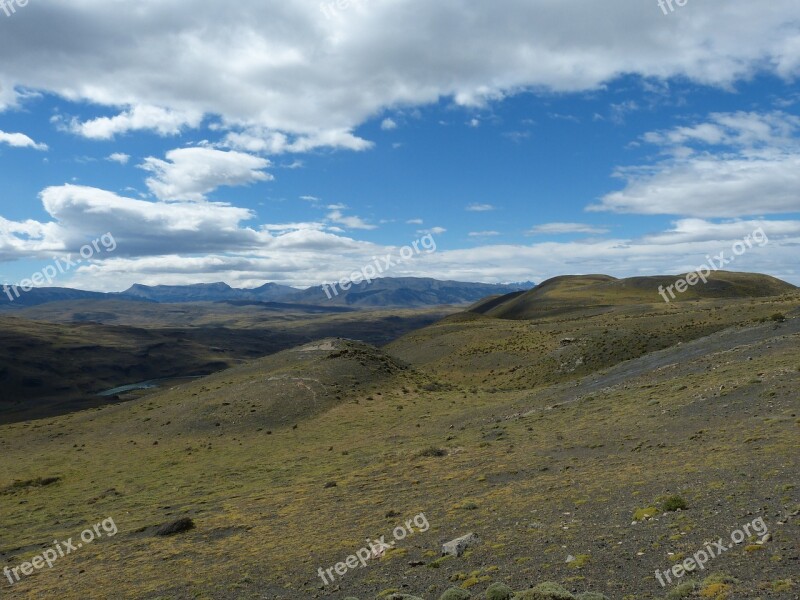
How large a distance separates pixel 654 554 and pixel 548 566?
9.32 ft

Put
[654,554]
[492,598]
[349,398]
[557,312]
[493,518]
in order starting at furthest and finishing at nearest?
[557,312]
[349,398]
[493,518]
[654,554]
[492,598]

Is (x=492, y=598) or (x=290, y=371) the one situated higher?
(x=290, y=371)

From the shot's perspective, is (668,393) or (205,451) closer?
(668,393)

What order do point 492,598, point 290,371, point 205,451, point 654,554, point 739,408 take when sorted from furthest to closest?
point 290,371, point 205,451, point 739,408, point 654,554, point 492,598

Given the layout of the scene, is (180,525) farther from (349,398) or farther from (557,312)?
(557,312)

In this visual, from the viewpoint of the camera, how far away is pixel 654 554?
551 inches

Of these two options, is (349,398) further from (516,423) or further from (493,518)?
(493,518)

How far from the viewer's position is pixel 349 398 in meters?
62.1

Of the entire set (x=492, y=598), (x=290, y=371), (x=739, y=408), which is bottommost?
(x=739, y=408)

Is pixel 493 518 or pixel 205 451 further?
pixel 205 451

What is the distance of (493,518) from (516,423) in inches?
819

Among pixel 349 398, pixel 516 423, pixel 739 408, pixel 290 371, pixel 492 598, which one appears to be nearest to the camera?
pixel 492 598

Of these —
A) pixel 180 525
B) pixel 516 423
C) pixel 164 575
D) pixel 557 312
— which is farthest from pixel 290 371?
pixel 557 312

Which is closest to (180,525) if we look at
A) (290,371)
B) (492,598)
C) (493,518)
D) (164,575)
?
(164,575)
